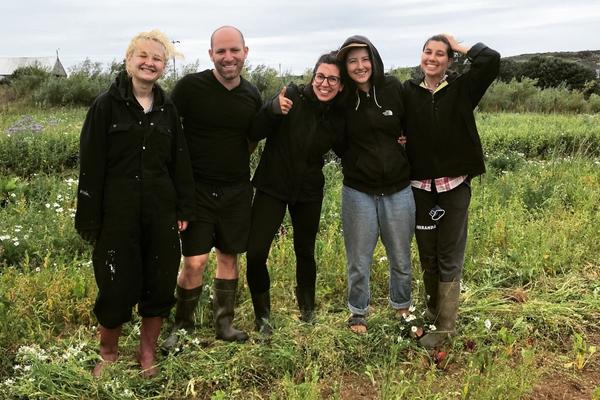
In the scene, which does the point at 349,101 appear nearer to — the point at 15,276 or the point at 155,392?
the point at 155,392

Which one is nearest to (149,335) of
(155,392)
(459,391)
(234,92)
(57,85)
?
(155,392)

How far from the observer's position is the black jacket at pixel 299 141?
10.9 ft

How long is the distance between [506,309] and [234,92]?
95.8 inches

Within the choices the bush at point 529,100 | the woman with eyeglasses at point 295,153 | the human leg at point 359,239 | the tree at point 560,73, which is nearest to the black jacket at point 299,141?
the woman with eyeglasses at point 295,153

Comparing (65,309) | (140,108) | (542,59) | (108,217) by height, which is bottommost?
(65,309)

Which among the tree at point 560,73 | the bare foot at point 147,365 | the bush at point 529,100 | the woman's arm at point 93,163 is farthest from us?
the tree at point 560,73

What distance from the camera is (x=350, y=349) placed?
10.9ft

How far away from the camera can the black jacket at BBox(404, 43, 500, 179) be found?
3.25 metres

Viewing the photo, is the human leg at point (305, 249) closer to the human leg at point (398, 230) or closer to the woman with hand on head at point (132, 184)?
the human leg at point (398, 230)

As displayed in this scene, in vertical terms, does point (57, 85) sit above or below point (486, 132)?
above

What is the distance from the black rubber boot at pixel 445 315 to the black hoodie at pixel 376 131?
2.41 ft

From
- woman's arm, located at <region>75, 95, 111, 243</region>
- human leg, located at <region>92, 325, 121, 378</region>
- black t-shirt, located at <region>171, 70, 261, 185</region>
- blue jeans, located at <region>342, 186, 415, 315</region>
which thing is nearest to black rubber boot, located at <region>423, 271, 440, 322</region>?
blue jeans, located at <region>342, 186, 415, 315</region>

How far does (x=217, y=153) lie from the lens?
3260 mm

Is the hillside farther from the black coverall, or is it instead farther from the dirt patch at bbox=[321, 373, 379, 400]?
the black coverall
